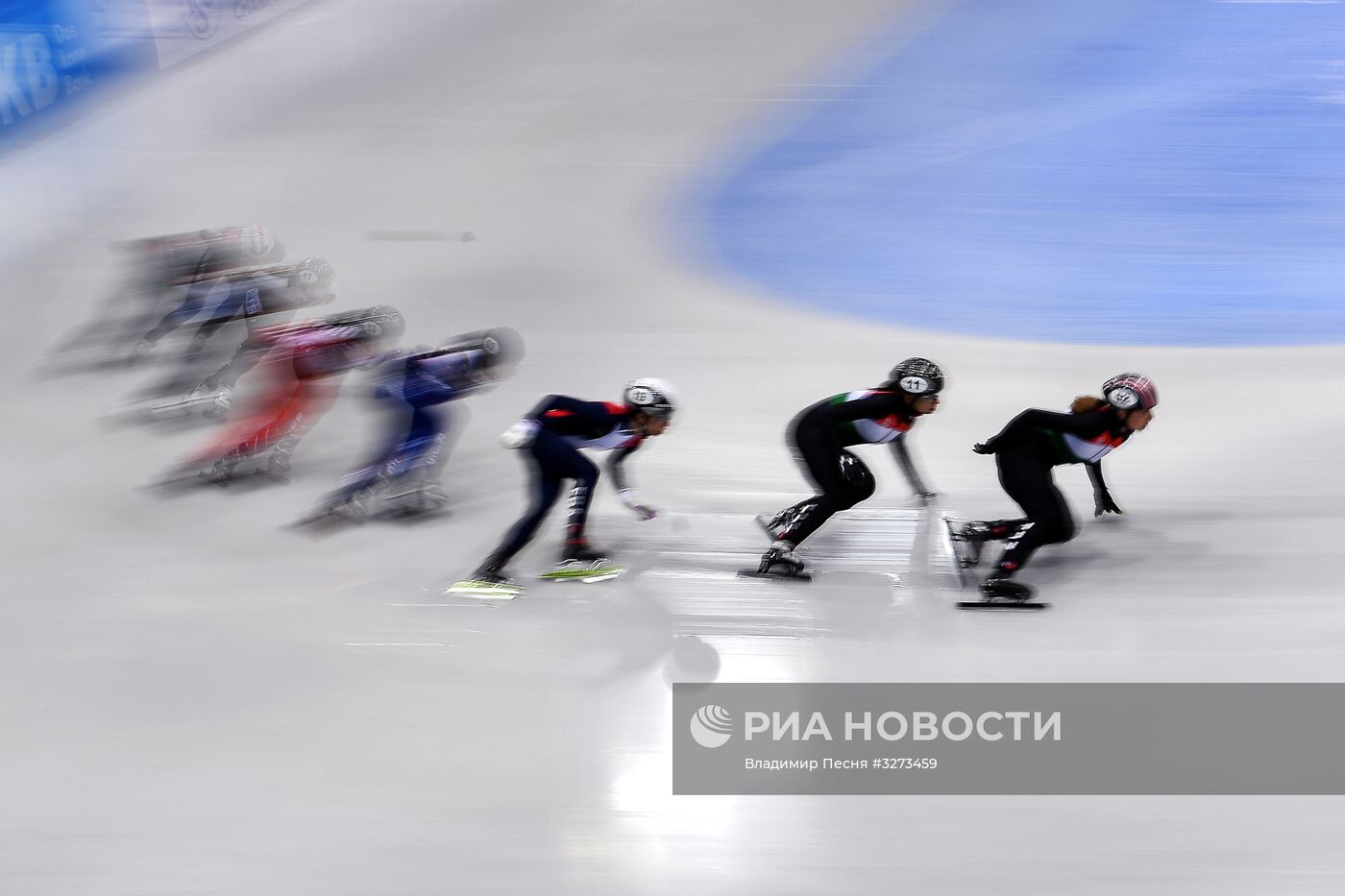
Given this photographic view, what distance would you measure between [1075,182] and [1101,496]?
6915 millimetres

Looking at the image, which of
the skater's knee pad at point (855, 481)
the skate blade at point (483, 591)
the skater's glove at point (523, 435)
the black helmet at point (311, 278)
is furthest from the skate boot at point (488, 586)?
the black helmet at point (311, 278)

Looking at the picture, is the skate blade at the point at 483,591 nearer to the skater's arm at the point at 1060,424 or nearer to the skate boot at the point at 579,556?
the skate boot at the point at 579,556

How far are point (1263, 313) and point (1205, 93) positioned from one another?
198 inches

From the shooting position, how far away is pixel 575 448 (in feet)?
18.0

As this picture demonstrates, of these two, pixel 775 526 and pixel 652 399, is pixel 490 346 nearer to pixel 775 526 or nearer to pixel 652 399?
pixel 652 399

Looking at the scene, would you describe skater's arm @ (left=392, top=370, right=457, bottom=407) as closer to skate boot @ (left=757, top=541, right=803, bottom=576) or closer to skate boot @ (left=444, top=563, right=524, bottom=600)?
skate boot @ (left=444, top=563, right=524, bottom=600)

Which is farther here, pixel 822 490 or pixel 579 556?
pixel 579 556

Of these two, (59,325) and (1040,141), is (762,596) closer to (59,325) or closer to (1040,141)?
(59,325)

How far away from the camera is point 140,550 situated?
6.12 metres

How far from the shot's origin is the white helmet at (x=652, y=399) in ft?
18.0

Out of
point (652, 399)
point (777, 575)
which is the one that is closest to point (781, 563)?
point (777, 575)

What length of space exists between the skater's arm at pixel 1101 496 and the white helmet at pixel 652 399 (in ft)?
7.17

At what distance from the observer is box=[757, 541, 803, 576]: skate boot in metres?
5.45

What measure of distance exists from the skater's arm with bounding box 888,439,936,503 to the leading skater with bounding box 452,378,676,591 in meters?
1.33
